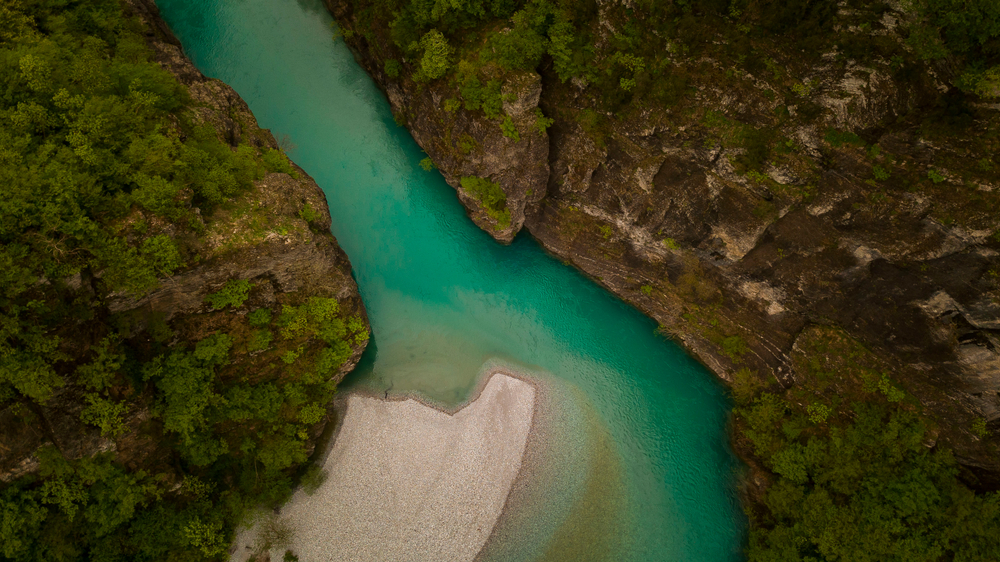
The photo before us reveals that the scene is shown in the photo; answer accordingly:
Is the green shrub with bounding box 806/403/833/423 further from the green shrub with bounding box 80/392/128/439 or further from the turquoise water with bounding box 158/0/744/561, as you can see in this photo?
the green shrub with bounding box 80/392/128/439

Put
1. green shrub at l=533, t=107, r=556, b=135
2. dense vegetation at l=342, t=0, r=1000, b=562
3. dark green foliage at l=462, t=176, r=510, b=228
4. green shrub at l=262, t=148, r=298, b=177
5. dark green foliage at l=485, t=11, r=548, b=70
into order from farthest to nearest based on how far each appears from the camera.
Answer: dark green foliage at l=462, t=176, r=510, b=228
green shrub at l=533, t=107, r=556, b=135
green shrub at l=262, t=148, r=298, b=177
dark green foliage at l=485, t=11, r=548, b=70
dense vegetation at l=342, t=0, r=1000, b=562

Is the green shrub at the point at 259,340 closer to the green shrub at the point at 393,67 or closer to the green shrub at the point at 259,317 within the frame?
the green shrub at the point at 259,317

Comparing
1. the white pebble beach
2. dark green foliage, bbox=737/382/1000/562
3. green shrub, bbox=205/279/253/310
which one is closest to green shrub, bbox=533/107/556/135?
the white pebble beach

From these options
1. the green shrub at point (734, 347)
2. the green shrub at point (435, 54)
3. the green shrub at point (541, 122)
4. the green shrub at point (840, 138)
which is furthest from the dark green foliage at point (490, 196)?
the green shrub at point (840, 138)

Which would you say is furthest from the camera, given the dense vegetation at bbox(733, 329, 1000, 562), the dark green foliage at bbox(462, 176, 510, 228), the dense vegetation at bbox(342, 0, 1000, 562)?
the dark green foliage at bbox(462, 176, 510, 228)

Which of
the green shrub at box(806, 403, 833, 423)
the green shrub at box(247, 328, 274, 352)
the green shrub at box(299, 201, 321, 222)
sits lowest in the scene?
the green shrub at box(247, 328, 274, 352)
